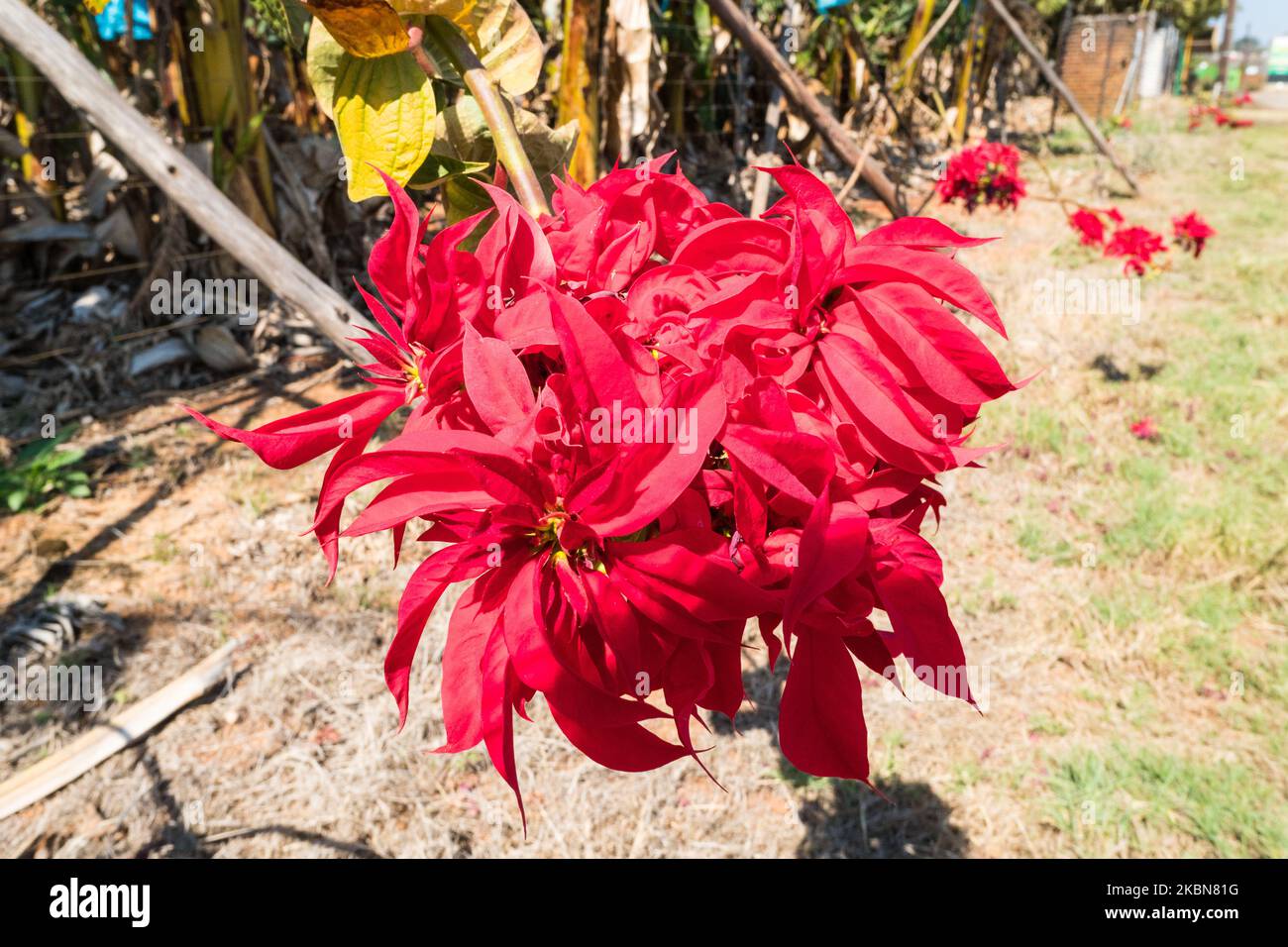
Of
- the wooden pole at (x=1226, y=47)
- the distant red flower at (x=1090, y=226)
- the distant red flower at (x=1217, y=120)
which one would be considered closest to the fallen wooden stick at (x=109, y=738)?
the distant red flower at (x=1090, y=226)

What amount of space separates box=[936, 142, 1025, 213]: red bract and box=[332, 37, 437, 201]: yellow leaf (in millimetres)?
3721

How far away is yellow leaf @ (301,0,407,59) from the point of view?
0.56m

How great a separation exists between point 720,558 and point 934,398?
17cm

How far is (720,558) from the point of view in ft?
1.37

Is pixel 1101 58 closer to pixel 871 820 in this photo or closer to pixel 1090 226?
pixel 1090 226

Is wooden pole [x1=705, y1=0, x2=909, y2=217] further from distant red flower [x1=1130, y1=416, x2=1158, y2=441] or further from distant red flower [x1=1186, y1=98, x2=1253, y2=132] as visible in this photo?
distant red flower [x1=1186, y1=98, x2=1253, y2=132]

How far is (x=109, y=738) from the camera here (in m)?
2.10

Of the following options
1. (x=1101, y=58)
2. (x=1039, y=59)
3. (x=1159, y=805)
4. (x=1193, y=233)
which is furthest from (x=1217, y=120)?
(x=1159, y=805)

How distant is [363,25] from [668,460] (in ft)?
1.31

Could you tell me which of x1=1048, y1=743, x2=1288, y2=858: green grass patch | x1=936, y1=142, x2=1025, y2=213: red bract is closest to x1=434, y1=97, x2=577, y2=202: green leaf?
x1=1048, y1=743, x2=1288, y2=858: green grass patch

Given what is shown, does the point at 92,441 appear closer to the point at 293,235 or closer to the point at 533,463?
the point at 293,235

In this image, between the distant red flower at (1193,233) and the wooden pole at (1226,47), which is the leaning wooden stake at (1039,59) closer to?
the distant red flower at (1193,233)

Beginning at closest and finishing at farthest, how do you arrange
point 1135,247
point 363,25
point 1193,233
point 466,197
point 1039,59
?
1. point 363,25
2. point 466,197
3. point 1039,59
4. point 1135,247
5. point 1193,233

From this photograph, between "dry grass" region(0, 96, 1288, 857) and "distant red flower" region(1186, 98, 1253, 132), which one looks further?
"distant red flower" region(1186, 98, 1253, 132)
